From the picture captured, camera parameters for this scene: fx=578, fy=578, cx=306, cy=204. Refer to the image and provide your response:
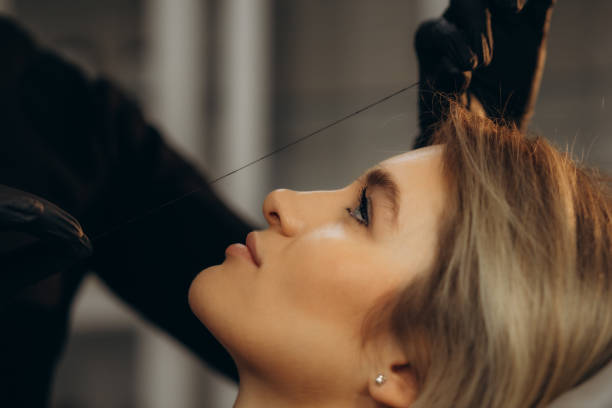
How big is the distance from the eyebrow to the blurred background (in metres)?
1.02

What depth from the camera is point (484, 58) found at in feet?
1.82

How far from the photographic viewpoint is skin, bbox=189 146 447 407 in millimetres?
486

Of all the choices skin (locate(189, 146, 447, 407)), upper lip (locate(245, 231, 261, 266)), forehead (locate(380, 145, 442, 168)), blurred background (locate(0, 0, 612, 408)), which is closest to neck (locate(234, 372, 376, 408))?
skin (locate(189, 146, 447, 407))

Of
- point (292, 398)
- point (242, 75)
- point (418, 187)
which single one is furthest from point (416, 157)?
point (242, 75)

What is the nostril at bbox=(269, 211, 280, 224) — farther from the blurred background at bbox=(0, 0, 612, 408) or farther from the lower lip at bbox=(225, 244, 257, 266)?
the blurred background at bbox=(0, 0, 612, 408)

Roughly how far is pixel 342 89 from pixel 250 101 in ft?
0.85

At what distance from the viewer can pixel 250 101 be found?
1.61m

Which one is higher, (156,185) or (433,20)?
(433,20)

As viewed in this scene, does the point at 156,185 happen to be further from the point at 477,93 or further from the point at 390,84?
the point at 390,84

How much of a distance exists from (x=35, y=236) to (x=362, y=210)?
269 mm

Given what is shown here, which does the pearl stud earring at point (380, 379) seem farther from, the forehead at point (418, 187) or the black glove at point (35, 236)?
the black glove at point (35, 236)

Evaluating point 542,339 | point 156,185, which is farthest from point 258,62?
point 542,339

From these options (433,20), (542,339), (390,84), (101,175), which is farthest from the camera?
(390,84)

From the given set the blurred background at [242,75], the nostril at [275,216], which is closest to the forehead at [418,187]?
the nostril at [275,216]
